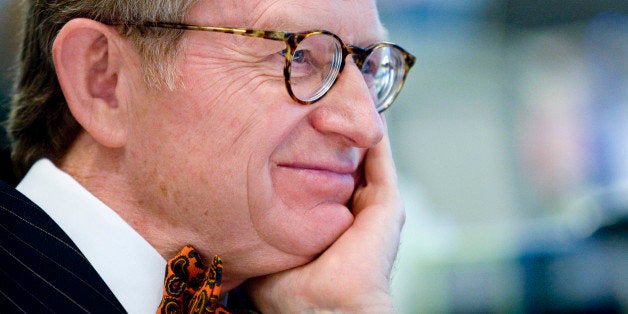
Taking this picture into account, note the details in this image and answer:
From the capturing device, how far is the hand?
1.47m

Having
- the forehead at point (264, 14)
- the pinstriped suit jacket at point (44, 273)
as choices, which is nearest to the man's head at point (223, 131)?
the forehead at point (264, 14)

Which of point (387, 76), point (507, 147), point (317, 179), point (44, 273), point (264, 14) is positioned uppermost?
point (507, 147)

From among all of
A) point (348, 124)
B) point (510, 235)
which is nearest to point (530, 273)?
point (510, 235)

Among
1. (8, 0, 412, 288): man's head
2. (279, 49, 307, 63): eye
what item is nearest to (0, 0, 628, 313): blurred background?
(8, 0, 412, 288): man's head

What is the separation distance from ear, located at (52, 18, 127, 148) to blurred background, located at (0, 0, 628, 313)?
10.7ft

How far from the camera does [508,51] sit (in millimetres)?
5422

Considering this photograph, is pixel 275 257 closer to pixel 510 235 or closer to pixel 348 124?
pixel 348 124

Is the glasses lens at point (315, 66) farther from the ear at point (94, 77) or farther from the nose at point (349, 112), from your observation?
the ear at point (94, 77)

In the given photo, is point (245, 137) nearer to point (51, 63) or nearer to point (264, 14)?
point (264, 14)

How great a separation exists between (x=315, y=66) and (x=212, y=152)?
0.95 ft

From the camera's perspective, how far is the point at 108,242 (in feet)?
4.62

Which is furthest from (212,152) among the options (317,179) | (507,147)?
(507,147)

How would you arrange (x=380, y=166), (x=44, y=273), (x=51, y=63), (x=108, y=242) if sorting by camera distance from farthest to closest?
(x=380, y=166) → (x=51, y=63) → (x=108, y=242) → (x=44, y=273)

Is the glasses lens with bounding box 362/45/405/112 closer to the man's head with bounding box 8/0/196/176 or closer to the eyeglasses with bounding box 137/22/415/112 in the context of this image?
the eyeglasses with bounding box 137/22/415/112
